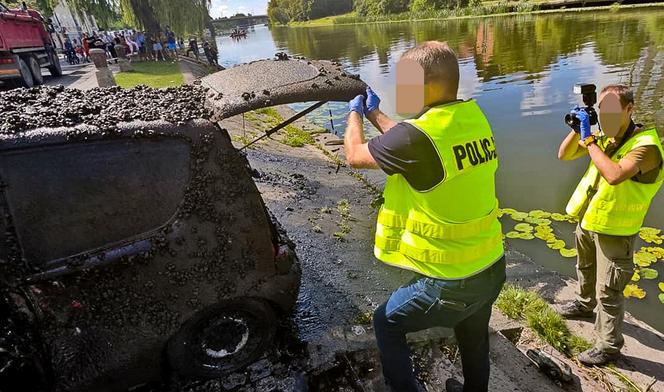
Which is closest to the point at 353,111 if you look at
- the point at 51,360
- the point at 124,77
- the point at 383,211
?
the point at 383,211

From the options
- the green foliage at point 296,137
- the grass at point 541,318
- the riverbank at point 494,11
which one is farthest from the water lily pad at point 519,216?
the riverbank at point 494,11

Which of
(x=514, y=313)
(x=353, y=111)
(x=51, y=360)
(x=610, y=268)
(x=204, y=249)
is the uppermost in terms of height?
(x=353, y=111)

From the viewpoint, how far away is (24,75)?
40.8ft

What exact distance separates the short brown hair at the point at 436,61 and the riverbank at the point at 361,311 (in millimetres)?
1660

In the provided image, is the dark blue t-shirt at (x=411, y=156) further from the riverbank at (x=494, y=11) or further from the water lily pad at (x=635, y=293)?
the riverbank at (x=494, y=11)

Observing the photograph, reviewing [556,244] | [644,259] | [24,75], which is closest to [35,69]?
[24,75]

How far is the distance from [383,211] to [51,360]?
206 centimetres

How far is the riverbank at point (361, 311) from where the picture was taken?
2922mm

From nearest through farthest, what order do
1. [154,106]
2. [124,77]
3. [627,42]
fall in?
[154,106] → [124,77] → [627,42]

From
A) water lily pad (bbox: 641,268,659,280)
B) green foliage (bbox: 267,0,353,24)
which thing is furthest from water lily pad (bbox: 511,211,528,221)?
green foliage (bbox: 267,0,353,24)

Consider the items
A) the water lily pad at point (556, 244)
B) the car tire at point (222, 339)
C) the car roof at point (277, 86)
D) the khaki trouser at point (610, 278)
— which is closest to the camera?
the car roof at point (277, 86)

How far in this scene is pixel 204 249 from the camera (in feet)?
8.16

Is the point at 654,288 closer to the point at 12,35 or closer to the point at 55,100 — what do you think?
the point at 55,100

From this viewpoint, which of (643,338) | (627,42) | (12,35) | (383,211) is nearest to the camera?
(383,211)
